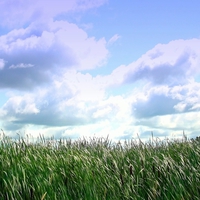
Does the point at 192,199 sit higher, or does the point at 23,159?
the point at 23,159

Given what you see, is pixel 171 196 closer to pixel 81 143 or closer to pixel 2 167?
pixel 2 167

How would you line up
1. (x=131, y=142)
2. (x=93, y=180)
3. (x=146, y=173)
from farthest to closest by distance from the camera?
(x=131, y=142) < (x=146, y=173) < (x=93, y=180)

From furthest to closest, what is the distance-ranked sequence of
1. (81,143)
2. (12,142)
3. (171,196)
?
(81,143), (12,142), (171,196)

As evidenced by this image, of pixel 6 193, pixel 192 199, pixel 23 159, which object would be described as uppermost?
pixel 23 159

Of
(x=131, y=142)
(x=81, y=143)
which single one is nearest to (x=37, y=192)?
(x=131, y=142)

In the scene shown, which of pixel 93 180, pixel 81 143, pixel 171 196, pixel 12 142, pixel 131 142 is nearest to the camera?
pixel 171 196

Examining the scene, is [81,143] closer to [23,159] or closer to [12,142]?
[12,142]

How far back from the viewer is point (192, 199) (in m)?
5.95

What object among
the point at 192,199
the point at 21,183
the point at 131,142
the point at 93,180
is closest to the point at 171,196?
the point at 192,199

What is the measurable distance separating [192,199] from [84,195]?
1844 mm

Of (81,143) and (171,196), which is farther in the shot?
(81,143)

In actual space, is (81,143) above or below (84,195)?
above

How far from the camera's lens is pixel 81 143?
11.8m

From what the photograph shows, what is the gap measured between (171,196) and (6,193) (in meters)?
2.71
